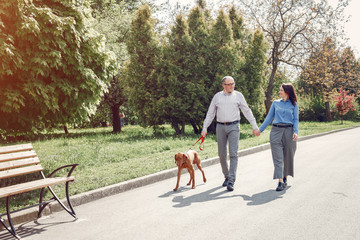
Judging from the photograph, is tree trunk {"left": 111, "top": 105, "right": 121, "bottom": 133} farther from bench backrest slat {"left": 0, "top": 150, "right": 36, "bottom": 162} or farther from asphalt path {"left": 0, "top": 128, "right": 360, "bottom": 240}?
bench backrest slat {"left": 0, "top": 150, "right": 36, "bottom": 162}

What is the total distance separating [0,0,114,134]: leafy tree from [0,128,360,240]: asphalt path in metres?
3.24

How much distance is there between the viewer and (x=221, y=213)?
4.64 metres

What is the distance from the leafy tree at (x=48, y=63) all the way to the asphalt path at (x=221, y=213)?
10.6ft

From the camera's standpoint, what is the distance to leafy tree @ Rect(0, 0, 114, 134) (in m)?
7.19

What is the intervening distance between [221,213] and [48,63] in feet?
18.3

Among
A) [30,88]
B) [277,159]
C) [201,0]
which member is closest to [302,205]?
[277,159]

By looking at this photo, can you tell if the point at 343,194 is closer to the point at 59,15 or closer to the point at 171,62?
the point at 59,15

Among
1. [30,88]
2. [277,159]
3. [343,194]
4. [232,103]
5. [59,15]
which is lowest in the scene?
[343,194]

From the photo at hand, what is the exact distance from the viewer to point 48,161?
9852mm

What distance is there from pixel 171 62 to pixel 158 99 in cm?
206

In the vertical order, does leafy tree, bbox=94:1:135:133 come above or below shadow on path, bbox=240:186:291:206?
above

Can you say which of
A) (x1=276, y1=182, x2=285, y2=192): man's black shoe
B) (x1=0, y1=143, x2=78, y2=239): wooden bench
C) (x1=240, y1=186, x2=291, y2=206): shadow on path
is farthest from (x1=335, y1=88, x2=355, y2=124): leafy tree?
(x1=0, y1=143, x2=78, y2=239): wooden bench

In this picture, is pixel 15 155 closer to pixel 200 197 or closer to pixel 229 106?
pixel 200 197

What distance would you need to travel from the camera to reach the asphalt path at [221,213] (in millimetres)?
3921
